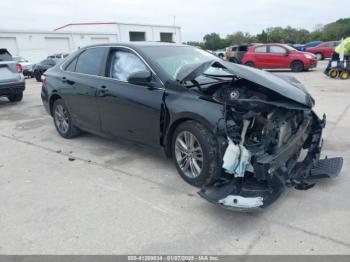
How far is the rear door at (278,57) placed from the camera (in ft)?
55.6

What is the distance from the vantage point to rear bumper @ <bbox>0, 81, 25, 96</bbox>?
9.53 metres

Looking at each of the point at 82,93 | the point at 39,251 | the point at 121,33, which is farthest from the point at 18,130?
the point at 121,33

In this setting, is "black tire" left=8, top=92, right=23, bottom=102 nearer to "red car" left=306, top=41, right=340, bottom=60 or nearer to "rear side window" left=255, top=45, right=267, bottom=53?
"rear side window" left=255, top=45, right=267, bottom=53

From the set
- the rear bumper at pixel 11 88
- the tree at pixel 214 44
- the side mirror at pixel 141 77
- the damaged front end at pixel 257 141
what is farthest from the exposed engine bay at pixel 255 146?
the tree at pixel 214 44

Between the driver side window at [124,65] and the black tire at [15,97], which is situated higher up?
the driver side window at [124,65]

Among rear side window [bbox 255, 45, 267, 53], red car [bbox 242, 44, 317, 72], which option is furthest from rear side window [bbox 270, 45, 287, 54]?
rear side window [bbox 255, 45, 267, 53]

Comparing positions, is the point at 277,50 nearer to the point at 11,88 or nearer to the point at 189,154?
the point at 11,88

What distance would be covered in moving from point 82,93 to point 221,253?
11.4 feet

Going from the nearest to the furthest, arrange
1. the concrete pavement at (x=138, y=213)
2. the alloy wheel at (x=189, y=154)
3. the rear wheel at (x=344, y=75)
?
1. the concrete pavement at (x=138, y=213)
2. the alloy wheel at (x=189, y=154)
3. the rear wheel at (x=344, y=75)

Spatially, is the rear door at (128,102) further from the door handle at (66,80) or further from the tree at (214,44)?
the tree at (214,44)

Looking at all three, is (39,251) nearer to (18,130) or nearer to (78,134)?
(78,134)

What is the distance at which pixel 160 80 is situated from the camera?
4074mm

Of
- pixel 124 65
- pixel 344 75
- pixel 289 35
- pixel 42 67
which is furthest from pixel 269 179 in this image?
pixel 289 35

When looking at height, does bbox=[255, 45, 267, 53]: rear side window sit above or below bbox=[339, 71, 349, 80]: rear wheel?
above
